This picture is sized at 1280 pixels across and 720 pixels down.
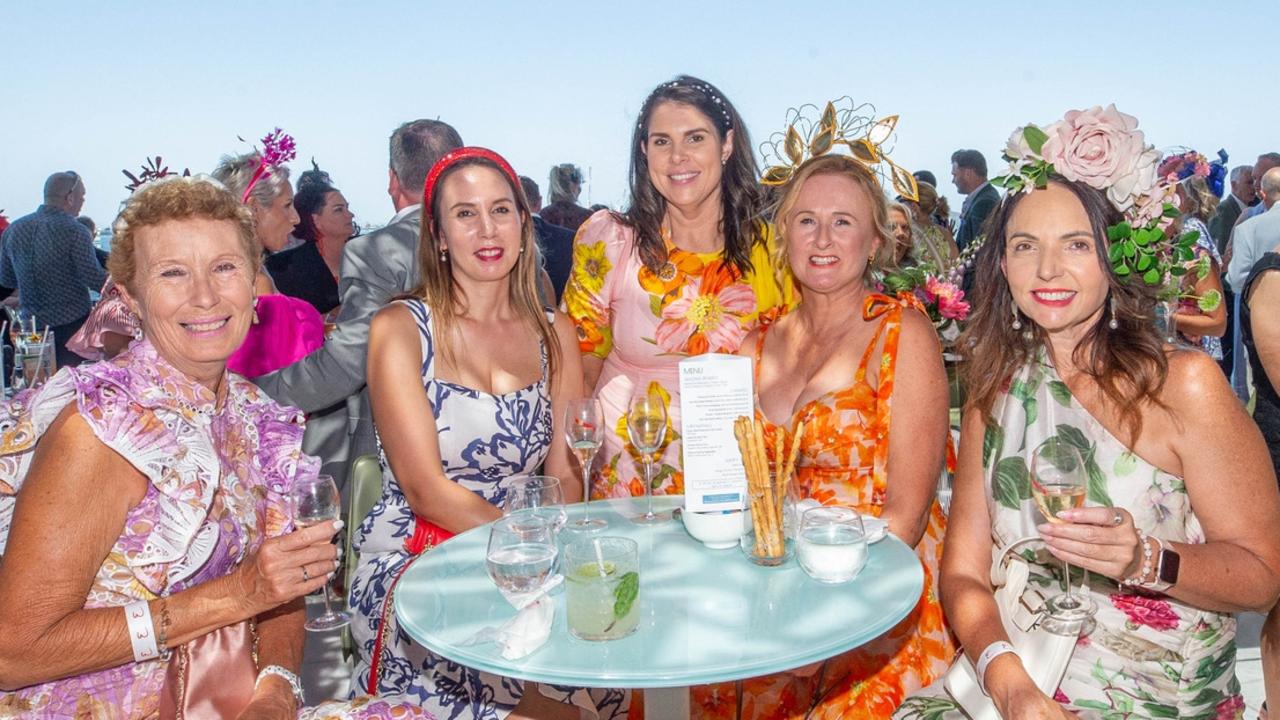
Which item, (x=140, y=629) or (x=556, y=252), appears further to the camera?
(x=556, y=252)

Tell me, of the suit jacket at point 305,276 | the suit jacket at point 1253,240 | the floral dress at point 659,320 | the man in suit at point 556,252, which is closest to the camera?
the floral dress at point 659,320

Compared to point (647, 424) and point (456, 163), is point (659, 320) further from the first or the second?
point (647, 424)

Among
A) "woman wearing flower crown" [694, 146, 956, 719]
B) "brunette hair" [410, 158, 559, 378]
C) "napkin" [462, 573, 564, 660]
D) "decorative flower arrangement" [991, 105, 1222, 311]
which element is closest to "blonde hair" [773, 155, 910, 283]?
"woman wearing flower crown" [694, 146, 956, 719]

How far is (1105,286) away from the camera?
2.15 meters

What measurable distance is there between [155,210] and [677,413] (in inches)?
67.1

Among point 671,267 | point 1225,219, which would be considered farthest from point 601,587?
point 1225,219

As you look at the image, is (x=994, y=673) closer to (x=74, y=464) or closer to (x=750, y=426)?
(x=750, y=426)

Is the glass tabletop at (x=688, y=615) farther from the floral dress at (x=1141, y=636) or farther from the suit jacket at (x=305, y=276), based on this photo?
the suit jacket at (x=305, y=276)

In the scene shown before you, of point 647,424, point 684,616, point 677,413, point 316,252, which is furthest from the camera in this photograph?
point 316,252

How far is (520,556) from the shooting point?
1.77 m

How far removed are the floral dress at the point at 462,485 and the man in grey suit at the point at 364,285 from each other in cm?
100

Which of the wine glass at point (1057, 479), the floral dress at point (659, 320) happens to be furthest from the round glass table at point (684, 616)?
the floral dress at point (659, 320)

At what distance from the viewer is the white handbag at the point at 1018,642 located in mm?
1911

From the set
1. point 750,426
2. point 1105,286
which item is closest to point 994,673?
point 750,426
